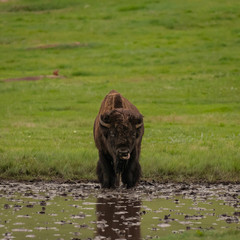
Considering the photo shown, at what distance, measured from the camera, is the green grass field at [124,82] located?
57.0 feet

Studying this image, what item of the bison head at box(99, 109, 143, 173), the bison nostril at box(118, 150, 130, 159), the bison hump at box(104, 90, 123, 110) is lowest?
the bison nostril at box(118, 150, 130, 159)

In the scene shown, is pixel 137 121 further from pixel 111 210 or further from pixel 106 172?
pixel 111 210

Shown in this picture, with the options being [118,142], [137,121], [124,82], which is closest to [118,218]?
[118,142]

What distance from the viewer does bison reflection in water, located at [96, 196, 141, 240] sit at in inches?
404

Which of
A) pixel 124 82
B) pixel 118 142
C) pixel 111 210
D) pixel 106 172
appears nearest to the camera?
pixel 111 210

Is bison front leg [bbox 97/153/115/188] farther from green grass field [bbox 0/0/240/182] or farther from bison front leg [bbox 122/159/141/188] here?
green grass field [bbox 0/0/240/182]

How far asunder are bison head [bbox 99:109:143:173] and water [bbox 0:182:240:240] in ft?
2.60

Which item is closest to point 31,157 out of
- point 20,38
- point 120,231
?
point 120,231

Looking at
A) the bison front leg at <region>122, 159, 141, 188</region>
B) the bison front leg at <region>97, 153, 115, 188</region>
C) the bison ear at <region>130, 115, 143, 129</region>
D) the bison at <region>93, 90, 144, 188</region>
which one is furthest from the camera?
the bison front leg at <region>97, 153, 115, 188</region>

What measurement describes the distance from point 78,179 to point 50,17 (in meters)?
53.7

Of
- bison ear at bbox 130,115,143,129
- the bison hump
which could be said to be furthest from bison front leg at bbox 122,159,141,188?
the bison hump

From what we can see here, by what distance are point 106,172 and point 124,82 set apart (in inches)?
956

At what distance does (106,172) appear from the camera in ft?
49.0

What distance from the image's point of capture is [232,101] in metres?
32.6
